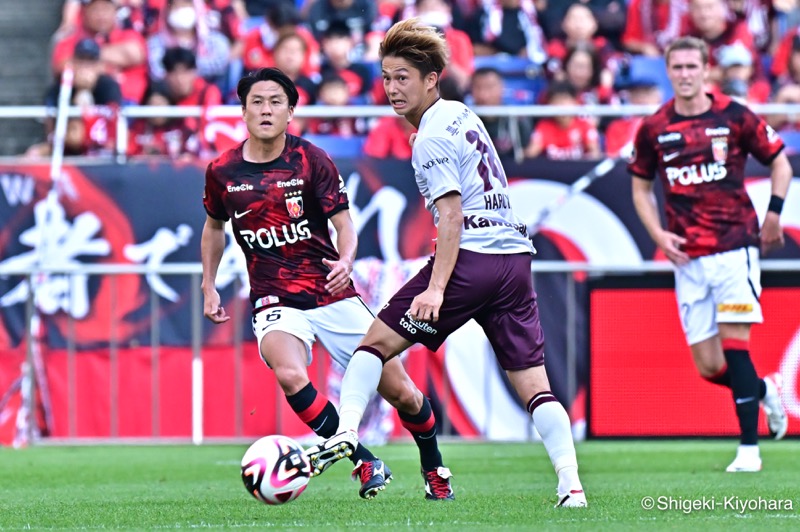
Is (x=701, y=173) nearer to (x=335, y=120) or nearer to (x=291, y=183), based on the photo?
(x=291, y=183)

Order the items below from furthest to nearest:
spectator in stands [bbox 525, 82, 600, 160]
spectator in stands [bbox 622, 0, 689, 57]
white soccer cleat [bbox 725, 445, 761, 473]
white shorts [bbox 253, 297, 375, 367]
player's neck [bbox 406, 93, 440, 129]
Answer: spectator in stands [bbox 622, 0, 689, 57] → spectator in stands [bbox 525, 82, 600, 160] → white soccer cleat [bbox 725, 445, 761, 473] → white shorts [bbox 253, 297, 375, 367] → player's neck [bbox 406, 93, 440, 129]

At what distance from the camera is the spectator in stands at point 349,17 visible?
15.9 m

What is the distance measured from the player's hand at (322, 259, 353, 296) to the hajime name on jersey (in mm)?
926

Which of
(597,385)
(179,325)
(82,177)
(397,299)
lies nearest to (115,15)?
(82,177)

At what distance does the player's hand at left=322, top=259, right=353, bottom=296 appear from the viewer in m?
7.30

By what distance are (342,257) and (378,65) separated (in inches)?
313

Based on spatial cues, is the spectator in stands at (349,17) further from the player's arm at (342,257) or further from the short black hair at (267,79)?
the player's arm at (342,257)

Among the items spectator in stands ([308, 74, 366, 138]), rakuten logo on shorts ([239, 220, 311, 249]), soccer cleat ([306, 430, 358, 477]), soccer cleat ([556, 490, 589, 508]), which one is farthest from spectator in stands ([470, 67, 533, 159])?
soccer cleat ([306, 430, 358, 477])

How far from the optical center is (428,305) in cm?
650

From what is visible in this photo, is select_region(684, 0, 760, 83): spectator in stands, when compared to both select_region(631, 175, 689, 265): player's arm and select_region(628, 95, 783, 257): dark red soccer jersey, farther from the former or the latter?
select_region(628, 95, 783, 257): dark red soccer jersey

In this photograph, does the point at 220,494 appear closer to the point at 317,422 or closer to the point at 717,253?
the point at 317,422

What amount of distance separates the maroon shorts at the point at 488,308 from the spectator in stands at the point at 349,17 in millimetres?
9320

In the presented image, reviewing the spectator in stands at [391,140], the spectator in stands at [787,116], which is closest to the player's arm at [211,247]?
the spectator in stands at [391,140]

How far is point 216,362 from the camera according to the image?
12.5 metres
